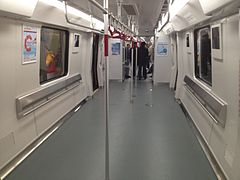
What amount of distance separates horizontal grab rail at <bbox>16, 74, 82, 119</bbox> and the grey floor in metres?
0.68

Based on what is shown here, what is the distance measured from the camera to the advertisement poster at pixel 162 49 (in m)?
13.4

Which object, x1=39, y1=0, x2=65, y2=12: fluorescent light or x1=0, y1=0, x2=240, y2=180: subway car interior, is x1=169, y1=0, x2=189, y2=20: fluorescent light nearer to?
x1=0, y1=0, x2=240, y2=180: subway car interior

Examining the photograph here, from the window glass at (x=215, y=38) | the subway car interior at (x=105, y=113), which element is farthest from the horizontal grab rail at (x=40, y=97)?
the window glass at (x=215, y=38)

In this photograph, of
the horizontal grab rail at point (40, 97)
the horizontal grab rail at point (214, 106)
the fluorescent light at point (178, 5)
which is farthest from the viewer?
the fluorescent light at point (178, 5)

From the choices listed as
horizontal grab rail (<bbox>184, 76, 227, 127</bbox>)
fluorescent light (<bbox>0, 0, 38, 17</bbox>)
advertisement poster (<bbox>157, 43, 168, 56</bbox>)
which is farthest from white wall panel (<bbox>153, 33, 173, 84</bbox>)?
fluorescent light (<bbox>0, 0, 38, 17</bbox>)

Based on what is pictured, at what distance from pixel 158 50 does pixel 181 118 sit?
680 cm

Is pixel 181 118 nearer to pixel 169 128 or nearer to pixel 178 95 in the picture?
pixel 169 128

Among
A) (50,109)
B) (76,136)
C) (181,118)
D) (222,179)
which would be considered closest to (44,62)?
(50,109)

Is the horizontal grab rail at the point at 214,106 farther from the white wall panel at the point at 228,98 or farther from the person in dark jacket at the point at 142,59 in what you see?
the person in dark jacket at the point at 142,59

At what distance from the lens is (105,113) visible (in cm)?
352

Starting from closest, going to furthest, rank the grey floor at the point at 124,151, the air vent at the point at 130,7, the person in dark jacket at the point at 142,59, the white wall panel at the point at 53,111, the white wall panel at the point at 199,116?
the grey floor at the point at 124,151
the white wall panel at the point at 199,116
the white wall panel at the point at 53,111
the air vent at the point at 130,7
the person in dark jacket at the point at 142,59

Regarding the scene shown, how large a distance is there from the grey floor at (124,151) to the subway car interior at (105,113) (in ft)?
0.05

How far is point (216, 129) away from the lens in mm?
4562

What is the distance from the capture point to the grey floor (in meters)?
3.97
